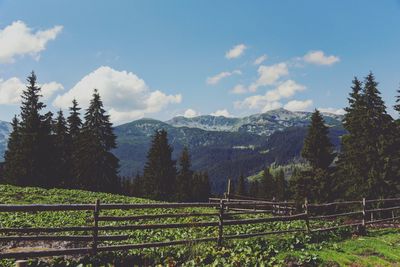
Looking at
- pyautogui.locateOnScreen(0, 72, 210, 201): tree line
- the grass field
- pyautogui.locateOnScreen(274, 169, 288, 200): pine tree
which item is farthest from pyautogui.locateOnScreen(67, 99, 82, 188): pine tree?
pyautogui.locateOnScreen(274, 169, 288, 200): pine tree

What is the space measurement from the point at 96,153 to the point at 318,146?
29437 millimetres

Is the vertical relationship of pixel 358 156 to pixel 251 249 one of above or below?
above

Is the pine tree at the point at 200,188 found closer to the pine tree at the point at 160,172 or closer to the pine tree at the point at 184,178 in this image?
the pine tree at the point at 184,178

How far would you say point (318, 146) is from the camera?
4603cm

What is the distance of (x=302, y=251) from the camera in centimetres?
1503

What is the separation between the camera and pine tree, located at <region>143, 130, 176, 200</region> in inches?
2454

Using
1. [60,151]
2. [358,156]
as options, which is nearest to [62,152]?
[60,151]

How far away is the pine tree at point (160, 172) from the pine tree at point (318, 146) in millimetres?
24482

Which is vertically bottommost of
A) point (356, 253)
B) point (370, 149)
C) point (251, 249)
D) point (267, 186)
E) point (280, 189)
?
point (280, 189)

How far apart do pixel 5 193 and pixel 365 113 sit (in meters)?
36.0

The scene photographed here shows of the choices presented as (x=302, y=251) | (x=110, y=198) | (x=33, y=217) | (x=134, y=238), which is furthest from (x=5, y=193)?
(x=302, y=251)

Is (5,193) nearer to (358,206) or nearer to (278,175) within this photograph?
(358,206)

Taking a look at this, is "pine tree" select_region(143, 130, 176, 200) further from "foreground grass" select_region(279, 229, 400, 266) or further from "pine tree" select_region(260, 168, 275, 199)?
"pine tree" select_region(260, 168, 275, 199)

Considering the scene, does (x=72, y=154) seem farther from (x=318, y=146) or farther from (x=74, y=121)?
(x=318, y=146)
